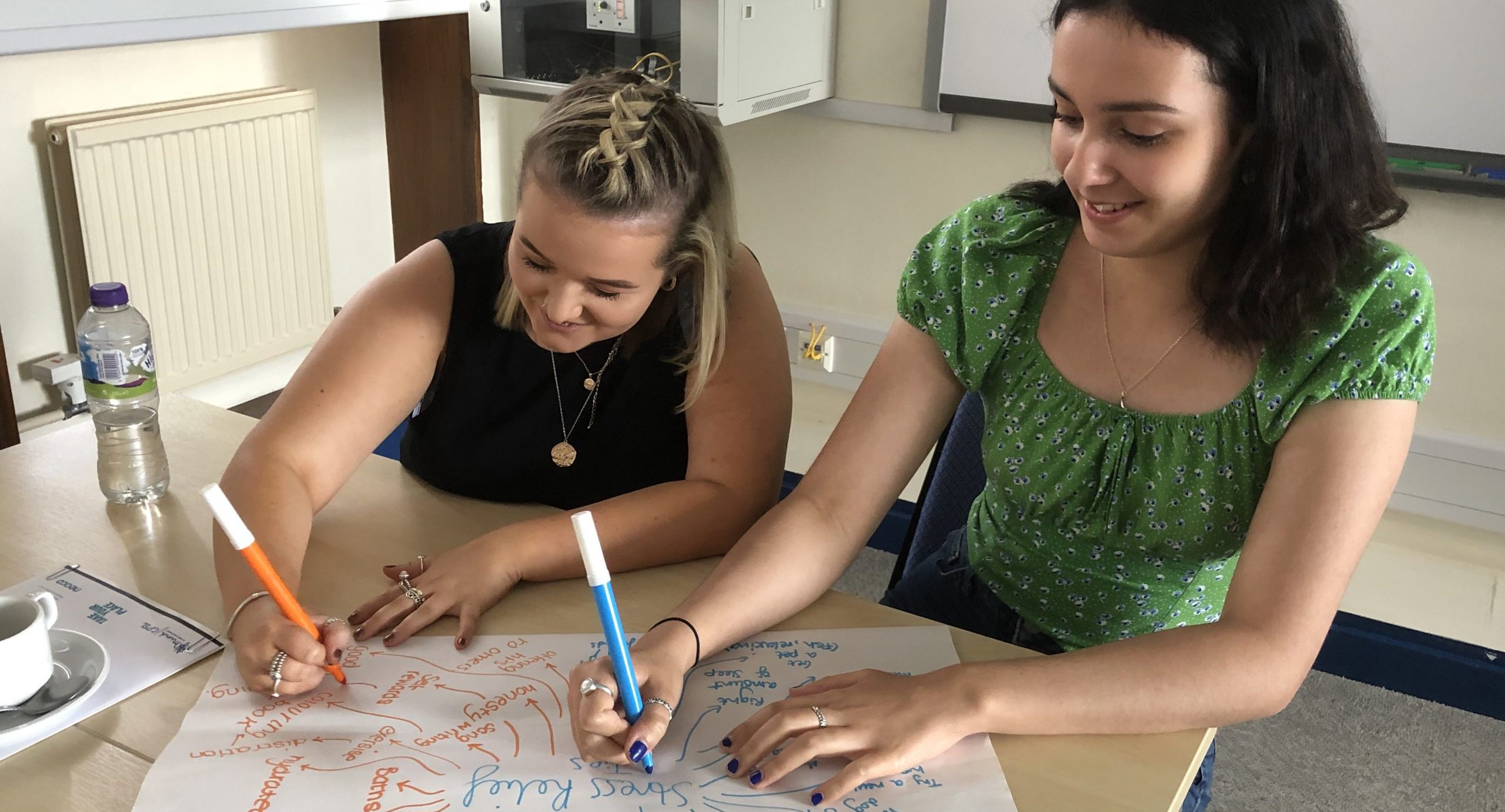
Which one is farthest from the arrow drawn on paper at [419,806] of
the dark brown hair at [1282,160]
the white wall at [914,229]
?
the white wall at [914,229]

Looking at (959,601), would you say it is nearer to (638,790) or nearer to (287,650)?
(638,790)

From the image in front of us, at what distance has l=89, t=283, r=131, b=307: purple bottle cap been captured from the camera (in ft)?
3.86

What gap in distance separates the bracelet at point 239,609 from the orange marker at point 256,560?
16 millimetres

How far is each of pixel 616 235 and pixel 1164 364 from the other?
1.74 feet

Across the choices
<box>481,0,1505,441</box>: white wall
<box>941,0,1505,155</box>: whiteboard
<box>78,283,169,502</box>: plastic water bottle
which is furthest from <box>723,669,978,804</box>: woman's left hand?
<box>481,0,1505,441</box>: white wall

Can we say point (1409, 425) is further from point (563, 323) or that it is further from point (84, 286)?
point (84, 286)

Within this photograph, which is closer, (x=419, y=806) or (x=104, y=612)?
(x=419, y=806)

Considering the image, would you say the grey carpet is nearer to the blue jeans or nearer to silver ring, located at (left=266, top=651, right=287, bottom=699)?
the blue jeans

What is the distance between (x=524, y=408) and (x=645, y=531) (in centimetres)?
27

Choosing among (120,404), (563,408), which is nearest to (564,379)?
(563,408)

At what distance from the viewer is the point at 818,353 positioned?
2.80 meters

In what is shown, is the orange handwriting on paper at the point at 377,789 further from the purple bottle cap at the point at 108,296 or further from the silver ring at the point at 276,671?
the purple bottle cap at the point at 108,296

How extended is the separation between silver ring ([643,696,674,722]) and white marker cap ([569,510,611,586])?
0.13m

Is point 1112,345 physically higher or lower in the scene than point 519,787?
higher
